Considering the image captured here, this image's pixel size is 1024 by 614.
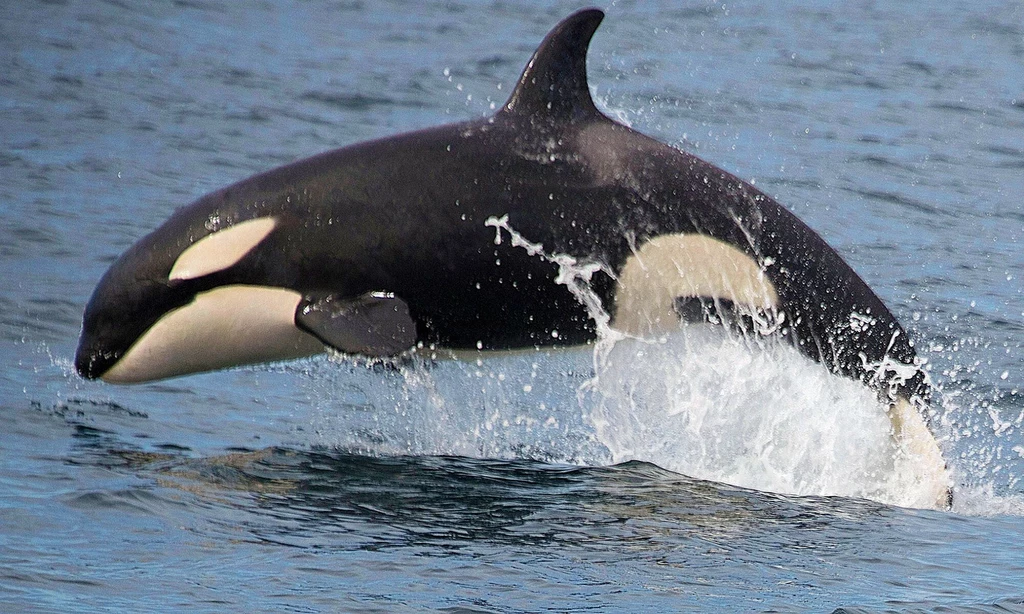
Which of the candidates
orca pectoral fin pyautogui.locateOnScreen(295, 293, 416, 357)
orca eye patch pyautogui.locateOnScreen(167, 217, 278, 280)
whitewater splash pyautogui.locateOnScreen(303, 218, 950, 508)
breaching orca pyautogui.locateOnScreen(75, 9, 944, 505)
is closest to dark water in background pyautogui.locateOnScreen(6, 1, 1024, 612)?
whitewater splash pyautogui.locateOnScreen(303, 218, 950, 508)

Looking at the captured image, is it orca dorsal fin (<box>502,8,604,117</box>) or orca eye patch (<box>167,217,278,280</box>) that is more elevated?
orca dorsal fin (<box>502,8,604,117</box>)

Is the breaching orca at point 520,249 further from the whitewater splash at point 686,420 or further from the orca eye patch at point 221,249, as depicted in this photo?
the whitewater splash at point 686,420

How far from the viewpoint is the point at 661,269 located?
342 inches

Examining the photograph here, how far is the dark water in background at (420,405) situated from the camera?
22.9ft

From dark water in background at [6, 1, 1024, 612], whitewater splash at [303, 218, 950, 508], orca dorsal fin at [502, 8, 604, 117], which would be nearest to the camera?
dark water in background at [6, 1, 1024, 612]

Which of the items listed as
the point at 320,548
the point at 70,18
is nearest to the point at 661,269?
the point at 320,548

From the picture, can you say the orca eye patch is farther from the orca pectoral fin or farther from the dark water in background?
the dark water in background

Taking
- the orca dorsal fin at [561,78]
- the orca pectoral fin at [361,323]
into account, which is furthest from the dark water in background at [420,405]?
the orca dorsal fin at [561,78]

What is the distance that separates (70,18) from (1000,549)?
2281cm

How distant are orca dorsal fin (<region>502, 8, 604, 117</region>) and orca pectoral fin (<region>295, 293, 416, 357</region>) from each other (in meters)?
1.30

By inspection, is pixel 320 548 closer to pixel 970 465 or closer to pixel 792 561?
pixel 792 561

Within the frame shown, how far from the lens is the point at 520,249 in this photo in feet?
27.8

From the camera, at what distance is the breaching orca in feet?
27.9

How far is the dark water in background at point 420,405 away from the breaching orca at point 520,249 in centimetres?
86
